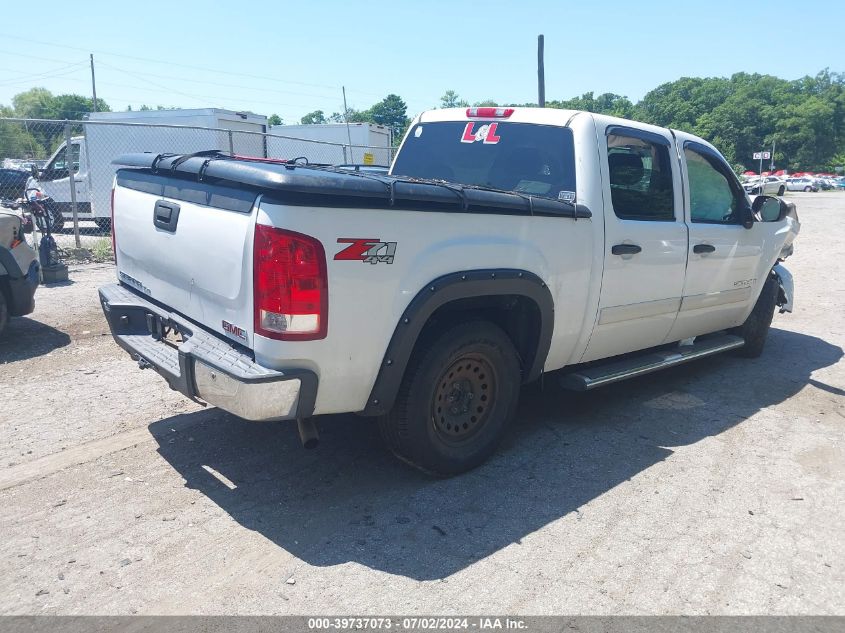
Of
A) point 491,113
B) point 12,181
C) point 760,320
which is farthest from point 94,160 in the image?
point 760,320

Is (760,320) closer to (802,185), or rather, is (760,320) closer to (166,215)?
(166,215)

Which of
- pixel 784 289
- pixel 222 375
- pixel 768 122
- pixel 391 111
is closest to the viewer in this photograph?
pixel 222 375

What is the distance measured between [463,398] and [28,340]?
4.77 m

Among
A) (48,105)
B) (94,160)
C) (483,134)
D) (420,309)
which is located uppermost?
(48,105)

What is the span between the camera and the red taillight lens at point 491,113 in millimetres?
4879

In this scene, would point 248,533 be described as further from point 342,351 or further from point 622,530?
point 622,530

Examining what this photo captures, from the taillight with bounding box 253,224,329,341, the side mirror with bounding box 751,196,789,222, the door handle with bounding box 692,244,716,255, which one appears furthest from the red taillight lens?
the side mirror with bounding box 751,196,789,222

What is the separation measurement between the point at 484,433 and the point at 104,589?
2127 mm

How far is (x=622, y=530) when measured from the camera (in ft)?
11.5

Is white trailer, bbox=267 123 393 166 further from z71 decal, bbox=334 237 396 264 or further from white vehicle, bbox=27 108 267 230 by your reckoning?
z71 decal, bbox=334 237 396 264

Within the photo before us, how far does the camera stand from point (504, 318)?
13.7 feet

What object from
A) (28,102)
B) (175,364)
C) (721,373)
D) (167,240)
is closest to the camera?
(175,364)

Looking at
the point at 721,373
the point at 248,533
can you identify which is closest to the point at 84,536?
the point at 248,533

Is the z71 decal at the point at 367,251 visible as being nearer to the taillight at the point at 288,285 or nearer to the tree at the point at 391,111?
the taillight at the point at 288,285
